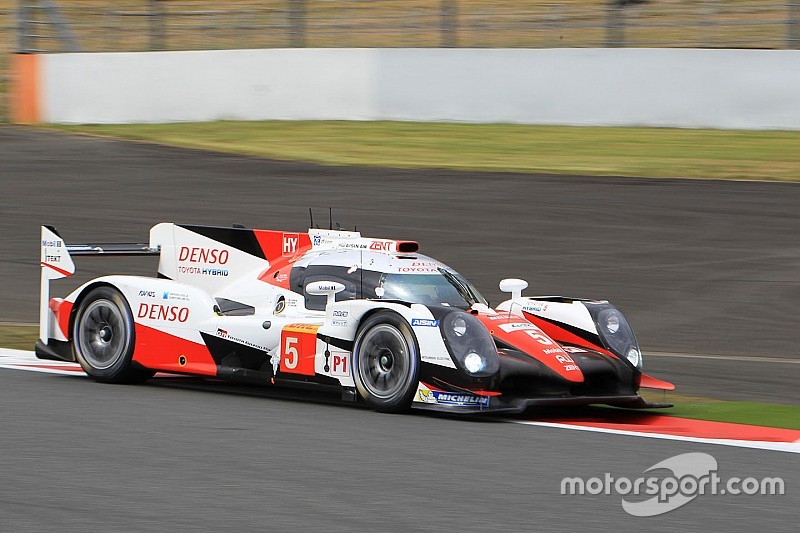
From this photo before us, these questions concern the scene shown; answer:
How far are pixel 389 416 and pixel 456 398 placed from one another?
1.44ft

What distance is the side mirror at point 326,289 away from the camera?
8.32 m

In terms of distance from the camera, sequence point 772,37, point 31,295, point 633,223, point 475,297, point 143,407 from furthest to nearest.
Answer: point 772,37
point 633,223
point 31,295
point 475,297
point 143,407

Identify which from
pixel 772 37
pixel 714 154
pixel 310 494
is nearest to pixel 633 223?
pixel 714 154

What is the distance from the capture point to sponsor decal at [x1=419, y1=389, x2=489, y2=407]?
7598 mm

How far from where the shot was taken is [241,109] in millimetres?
23141

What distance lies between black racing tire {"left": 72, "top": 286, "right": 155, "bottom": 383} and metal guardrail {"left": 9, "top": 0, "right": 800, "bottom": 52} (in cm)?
1416

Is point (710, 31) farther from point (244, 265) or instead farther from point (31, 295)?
point (244, 265)

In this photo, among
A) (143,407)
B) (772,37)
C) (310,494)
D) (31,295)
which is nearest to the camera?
(310,494)

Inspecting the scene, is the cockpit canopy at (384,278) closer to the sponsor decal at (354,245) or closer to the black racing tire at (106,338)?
the sponsor decal at (354,245)

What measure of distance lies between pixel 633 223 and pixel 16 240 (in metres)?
7.76

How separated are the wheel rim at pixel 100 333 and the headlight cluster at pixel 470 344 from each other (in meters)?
2.63

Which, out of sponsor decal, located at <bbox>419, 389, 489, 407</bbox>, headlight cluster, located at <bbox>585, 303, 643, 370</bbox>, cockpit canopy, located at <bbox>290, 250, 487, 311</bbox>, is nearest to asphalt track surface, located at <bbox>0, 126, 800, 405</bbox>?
headlight cluster, located at <bbox>585, 303, 643, 370</bbox>

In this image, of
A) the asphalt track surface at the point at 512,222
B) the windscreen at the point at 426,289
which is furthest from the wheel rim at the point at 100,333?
the asphalt track surface at the point at 512,222

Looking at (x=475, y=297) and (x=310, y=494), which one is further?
(x=475, y=297)
